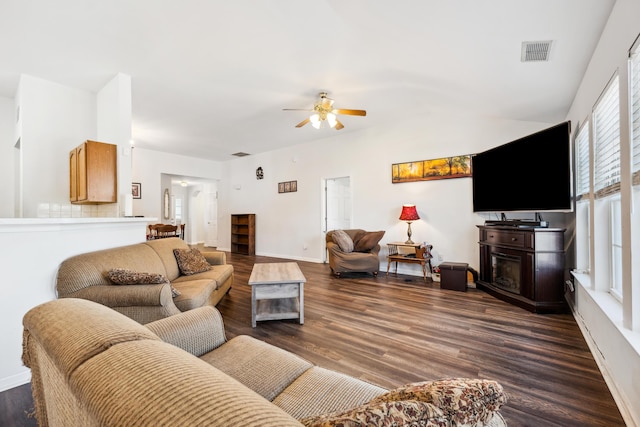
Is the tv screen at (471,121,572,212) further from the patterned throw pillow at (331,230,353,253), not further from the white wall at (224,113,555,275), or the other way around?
the patterned throw pillow at (331,230,353,253)

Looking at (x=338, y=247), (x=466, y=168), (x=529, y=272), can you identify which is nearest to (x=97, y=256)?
(x=338, y=247)

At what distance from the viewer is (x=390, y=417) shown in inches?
19.1

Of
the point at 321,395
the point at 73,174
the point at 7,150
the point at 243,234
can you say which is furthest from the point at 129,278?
the point at 243,234

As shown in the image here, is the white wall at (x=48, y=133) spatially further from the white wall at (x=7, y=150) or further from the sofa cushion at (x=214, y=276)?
the sofa cushion at (x=214, y=276)

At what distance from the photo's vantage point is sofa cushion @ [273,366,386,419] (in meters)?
0.98

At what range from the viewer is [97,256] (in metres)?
2.26

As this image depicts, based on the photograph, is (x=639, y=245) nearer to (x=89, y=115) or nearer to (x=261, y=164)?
(x=89, y=115)

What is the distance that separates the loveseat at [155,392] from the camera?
1.39ft

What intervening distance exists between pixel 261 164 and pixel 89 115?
13.4 feet

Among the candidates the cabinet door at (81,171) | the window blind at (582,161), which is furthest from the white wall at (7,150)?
the window blind at (582,161)

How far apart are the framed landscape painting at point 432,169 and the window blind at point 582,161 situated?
144cm

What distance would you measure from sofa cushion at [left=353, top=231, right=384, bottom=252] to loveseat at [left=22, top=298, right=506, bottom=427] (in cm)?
410

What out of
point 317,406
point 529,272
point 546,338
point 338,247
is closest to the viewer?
point 317,406

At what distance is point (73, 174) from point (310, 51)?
3.05 meters
